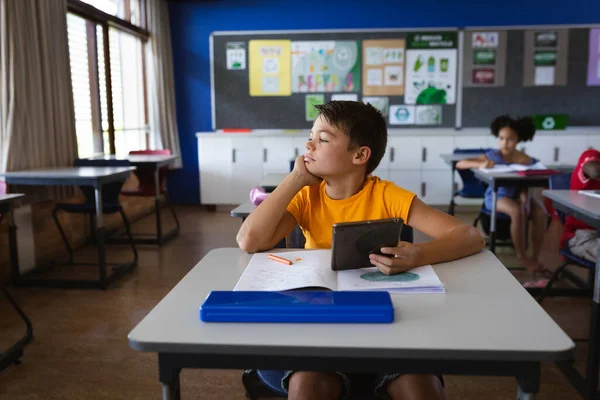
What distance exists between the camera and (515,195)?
3975mm

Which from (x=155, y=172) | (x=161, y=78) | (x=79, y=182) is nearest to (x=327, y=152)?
(x=79, y=182)

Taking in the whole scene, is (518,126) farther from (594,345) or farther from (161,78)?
(161,78)

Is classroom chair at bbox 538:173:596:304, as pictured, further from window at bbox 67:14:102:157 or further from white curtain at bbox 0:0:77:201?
window at bbox 67:14:102:157

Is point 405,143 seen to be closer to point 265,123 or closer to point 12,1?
point 265,123

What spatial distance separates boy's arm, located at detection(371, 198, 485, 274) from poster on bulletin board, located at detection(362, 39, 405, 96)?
16.8 ft

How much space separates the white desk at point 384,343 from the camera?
Result: 0.79 metres

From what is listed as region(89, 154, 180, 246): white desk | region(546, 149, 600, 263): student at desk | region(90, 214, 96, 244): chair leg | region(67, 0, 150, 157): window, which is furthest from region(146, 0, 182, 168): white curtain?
region(546, 149, 600, 263): student at desk

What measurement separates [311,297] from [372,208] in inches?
23.0

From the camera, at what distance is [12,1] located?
3510 millimetres

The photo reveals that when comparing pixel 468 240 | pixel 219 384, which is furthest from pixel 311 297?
pixel 219 384

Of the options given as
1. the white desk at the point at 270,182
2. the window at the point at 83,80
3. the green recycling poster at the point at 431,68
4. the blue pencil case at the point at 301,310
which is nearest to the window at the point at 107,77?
the window at the point at 83,80

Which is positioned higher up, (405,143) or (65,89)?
(65,89)

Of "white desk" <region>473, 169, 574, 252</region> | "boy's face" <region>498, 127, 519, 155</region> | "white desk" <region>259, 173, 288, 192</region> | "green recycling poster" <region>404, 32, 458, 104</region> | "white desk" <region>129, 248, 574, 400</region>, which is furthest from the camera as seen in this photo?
"green recycling poster" <region>404, 32, 458, 104</region>

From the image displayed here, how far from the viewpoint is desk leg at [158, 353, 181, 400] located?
853mm
